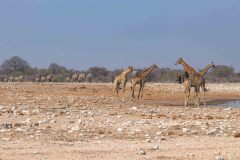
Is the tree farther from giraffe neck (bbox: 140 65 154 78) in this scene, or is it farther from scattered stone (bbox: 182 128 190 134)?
scattered stone (bbox: 182 128 190 134)

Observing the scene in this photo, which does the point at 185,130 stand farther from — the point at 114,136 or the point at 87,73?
the point at 87,73

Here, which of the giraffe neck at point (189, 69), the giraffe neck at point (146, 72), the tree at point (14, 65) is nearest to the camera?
the giraffe neck at point (189, 69)

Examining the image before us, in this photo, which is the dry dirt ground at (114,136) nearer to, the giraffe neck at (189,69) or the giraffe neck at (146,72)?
the giraffe neck at (189,69)

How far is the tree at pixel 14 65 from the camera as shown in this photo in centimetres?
9494

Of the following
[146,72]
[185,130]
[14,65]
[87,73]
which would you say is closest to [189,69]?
[146,72]

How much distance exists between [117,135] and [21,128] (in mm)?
2879

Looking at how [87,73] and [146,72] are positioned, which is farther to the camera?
[87,73]

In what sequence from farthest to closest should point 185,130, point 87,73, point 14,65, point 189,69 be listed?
point 14,65 → point 87,73 → point 189,69 → point 185,130

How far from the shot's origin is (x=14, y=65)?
3767 inches

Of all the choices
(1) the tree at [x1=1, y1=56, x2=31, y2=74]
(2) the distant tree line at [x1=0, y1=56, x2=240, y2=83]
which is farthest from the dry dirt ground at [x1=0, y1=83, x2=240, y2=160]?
(1) the tree at [x1=1, y1=56, x2=31, y2=74]

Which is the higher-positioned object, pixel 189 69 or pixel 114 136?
pixel 189 69

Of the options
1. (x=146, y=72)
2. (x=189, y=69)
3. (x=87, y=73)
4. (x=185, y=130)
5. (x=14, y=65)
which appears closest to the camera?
(x=185, y=130)

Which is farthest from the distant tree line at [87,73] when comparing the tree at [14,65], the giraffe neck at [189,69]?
the giraffe neck at [189,69]

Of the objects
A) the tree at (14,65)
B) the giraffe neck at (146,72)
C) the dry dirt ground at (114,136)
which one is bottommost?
the dry dirt ground at (114,136)
